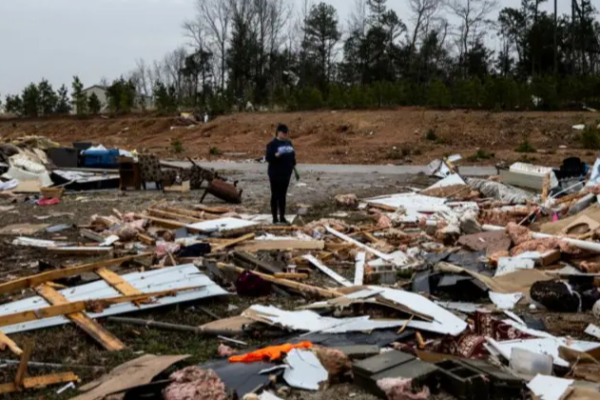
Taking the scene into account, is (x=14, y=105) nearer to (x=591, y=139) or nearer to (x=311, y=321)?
(x=591, y=139)

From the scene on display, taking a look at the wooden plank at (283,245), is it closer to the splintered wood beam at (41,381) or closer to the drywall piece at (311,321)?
the drywall piece at (311,321)

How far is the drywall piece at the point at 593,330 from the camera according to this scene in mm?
5900

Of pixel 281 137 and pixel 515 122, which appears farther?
pixel 515 122

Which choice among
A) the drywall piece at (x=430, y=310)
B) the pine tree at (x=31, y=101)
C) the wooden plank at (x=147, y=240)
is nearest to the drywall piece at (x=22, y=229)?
the wooden plank at (x=147, y=240)

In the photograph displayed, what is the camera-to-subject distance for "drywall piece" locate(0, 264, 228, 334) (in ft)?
20.8

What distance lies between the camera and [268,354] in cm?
519

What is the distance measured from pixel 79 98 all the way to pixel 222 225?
4750cm

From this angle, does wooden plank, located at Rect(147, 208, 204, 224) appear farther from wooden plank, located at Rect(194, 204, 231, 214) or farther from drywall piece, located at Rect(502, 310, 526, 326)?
drywall piece, located at Rect(502, 310, 526, 326)

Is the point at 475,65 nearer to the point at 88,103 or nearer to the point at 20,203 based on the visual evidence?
the point at 88,103

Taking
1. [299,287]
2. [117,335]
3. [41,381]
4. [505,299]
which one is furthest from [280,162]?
[41,381]

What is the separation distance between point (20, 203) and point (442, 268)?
12.0 m

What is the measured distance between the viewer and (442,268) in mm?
7855

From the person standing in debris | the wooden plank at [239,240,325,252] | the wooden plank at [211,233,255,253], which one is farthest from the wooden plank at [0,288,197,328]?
the person standing in debris

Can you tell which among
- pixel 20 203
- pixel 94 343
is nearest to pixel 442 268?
pixel 94 343
